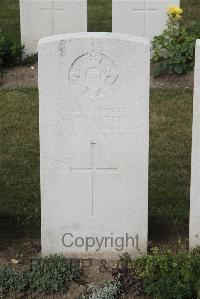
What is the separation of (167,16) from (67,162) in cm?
644

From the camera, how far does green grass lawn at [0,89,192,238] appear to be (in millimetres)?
6574

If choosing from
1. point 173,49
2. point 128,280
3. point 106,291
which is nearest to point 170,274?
point 128,280

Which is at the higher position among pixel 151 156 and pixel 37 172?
pixel 151 156

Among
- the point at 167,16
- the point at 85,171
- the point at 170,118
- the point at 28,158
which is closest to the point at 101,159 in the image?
the point at 85,171

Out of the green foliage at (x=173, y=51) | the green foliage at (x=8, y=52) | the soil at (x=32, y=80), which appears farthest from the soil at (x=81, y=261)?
the green foliage at (x=8, y=52)

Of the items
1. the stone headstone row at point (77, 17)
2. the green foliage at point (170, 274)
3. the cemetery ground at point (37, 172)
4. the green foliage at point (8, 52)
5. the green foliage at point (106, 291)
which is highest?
the stone headstone row at point (77, 17)

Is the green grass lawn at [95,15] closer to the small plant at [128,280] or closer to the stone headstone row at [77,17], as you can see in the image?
the stone headstone row at [77,17]

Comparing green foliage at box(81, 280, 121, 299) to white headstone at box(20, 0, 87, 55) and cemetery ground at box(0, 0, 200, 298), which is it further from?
white headstone at box(20, 0, 87, 55)

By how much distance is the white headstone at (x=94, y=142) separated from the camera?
17.1ft

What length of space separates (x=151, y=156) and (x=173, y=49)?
326 cm

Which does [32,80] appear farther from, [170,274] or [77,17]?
[170,274]

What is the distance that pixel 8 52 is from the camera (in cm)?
1129

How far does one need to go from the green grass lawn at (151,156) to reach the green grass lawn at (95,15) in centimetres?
392

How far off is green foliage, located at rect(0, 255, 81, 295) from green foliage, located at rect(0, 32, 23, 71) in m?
6.19
